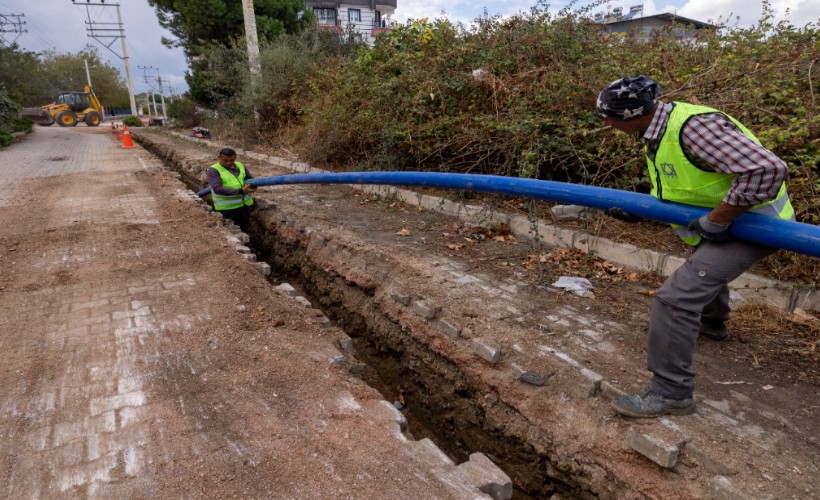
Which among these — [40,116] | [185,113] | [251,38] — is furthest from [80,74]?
[251,38]

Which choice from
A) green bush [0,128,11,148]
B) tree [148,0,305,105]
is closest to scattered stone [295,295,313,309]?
tree [148,0,305,105]

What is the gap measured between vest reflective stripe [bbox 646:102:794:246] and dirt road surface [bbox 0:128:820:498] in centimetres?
112

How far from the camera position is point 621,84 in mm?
2391

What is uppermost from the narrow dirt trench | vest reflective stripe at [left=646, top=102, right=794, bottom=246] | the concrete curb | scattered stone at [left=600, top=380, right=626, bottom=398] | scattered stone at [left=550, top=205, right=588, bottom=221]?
vest reflective stripe at [left=646, top=102, right=794, bottom=246]

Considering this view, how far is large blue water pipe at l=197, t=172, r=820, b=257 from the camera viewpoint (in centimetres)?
212

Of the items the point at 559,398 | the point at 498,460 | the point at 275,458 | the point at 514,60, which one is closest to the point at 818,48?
the point at 514,60

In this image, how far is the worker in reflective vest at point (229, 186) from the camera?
268 inches

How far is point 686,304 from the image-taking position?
2.33m

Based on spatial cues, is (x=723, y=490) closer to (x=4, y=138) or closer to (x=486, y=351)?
(x=486, y=351)

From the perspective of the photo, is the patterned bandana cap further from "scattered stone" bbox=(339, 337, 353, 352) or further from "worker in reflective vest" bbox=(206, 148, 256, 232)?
"worker in reflective vest" bbox=(206, 148, 256, 232)

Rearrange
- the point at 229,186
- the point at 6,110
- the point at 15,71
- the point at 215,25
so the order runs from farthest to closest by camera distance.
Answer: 1. the point at 15,71
2. the point at 215,25
3. the point at 6,110
4. the point at 229,186

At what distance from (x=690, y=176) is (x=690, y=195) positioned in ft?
0.38

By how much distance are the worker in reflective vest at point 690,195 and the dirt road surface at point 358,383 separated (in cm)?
27

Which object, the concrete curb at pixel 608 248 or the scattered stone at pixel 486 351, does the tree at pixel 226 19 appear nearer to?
the concrete curb at pixel 608 248
